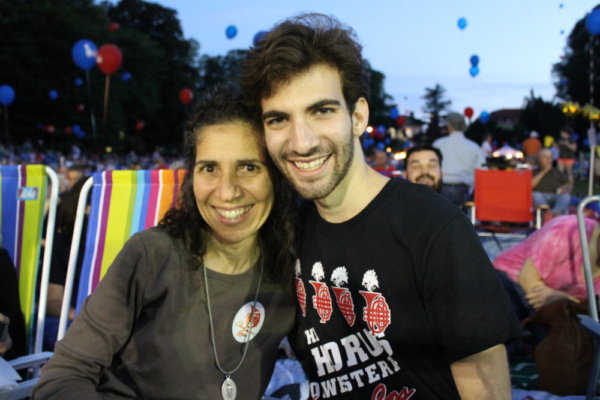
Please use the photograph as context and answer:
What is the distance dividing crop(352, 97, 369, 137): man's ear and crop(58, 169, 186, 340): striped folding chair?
124cm

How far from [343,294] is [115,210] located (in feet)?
5.35

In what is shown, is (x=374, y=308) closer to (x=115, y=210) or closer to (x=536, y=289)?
(x=115, y=210)

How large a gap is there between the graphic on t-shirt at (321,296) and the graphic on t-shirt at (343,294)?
46mm

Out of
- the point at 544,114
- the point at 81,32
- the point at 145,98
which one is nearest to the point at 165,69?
the point at 145,98

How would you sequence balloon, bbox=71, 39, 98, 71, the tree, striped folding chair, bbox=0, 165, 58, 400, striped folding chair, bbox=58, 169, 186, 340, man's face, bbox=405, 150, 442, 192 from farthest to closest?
the tree, balloon, bbox=71, 39, 98, 71, man's face, bbox=405, 150, 442, 192, striped folding chair, bbox=0, 165, 58, 400, striped folding chair, bbox=58, 169, 186, 340

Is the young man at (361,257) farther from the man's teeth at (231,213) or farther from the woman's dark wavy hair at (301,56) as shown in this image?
the man's teeth at (231,213)

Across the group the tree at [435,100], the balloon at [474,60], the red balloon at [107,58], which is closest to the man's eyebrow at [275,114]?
the red balloon at [107,58]

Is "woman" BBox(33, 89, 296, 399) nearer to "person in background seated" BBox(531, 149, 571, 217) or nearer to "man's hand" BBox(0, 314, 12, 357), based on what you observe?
"man's hand" BBox(0, 314, 12, 357)

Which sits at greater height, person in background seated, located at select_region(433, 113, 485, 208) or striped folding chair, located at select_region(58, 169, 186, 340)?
person in background seated, located at select_region(433, 113, 485, 208)

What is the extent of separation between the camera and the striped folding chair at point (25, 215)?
3.02 meters

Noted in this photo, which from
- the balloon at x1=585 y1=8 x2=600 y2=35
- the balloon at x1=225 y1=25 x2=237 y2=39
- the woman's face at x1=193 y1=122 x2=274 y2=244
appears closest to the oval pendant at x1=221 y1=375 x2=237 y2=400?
the woman's face at x1=193 y1=122 x2=274 y2=244

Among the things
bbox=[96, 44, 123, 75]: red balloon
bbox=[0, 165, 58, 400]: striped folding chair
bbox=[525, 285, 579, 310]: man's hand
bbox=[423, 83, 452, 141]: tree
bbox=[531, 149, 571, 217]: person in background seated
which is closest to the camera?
bbox=[0, 165, 58, 400]: striped folding chair

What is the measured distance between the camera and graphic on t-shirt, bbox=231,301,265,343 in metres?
1.96

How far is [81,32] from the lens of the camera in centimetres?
3459
